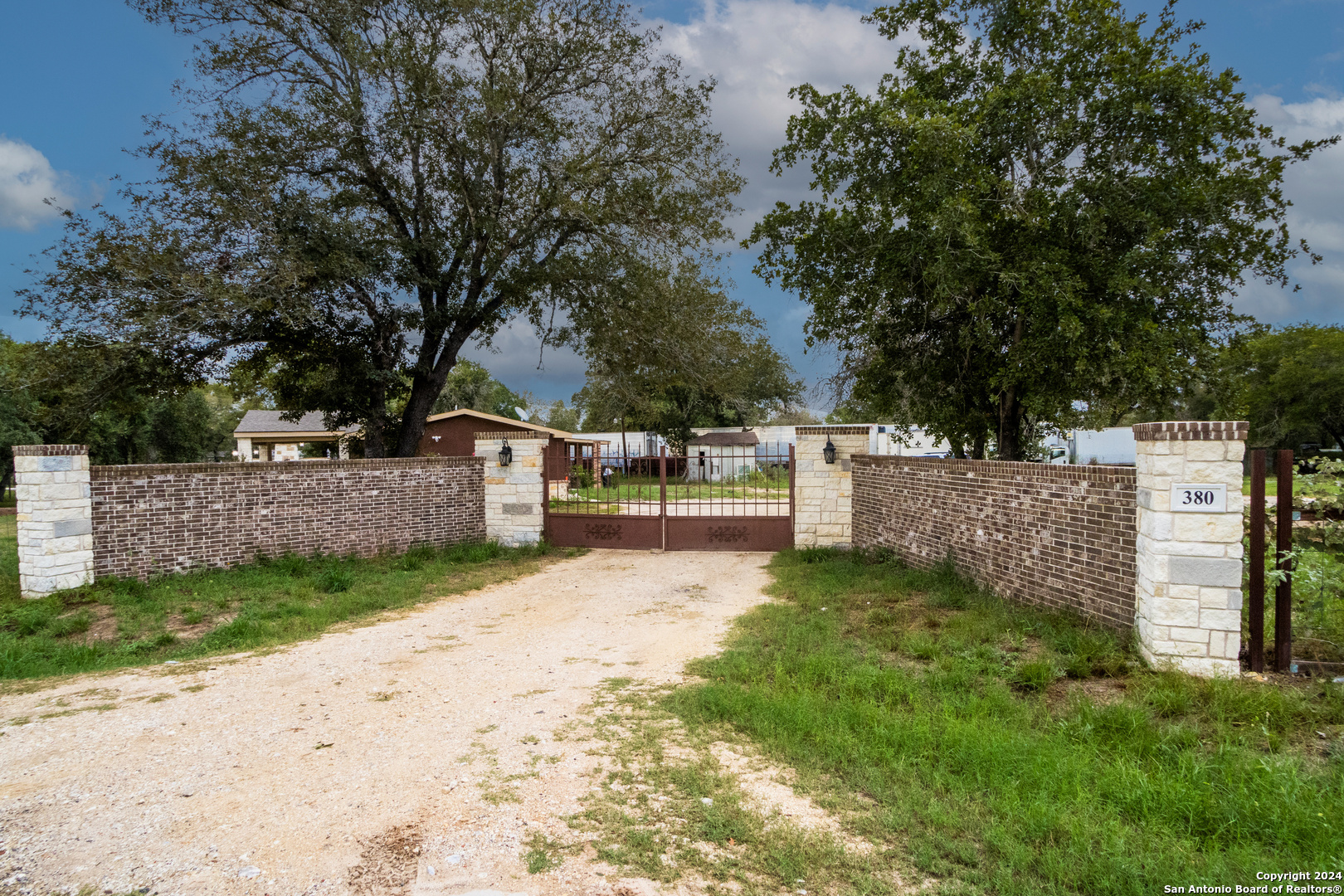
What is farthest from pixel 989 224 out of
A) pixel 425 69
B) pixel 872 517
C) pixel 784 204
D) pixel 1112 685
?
pixel 425 69

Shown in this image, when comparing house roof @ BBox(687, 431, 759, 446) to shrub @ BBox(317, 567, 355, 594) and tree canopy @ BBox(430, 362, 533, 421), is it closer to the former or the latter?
tree canopy @ BBox(430, 362, 533, 421)

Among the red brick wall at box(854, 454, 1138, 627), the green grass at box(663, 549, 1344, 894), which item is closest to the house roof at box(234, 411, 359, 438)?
the red brick wall at box(854, 454, 1138, 627)

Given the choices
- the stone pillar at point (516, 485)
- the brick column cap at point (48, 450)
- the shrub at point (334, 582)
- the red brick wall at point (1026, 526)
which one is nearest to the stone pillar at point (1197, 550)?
the red brick wall at point (1026, 526)

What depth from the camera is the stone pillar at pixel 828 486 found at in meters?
12.3

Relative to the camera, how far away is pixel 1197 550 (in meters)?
5.14

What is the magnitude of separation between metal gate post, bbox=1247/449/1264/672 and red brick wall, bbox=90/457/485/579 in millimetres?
11268

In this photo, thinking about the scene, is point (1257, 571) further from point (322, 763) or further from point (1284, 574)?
point (322, 763)

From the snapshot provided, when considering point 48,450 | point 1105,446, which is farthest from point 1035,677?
point 1105,446

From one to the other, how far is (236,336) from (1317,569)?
1619 centimetres

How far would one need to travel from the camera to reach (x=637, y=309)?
16078mm

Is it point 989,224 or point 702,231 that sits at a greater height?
point 702,231

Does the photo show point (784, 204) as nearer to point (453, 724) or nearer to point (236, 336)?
point (453, 724)

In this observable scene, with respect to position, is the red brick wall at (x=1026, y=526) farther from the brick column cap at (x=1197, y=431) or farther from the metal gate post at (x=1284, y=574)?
the metal gate post at (x=1284, y=574)

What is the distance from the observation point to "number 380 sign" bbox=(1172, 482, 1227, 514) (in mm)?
5117
